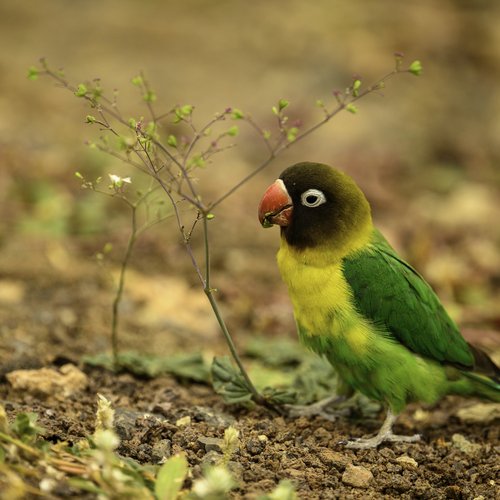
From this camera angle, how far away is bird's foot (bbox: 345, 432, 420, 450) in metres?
3.84

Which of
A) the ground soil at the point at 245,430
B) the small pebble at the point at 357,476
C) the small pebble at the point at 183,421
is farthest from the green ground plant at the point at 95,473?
the small pebble at the point at 183,421

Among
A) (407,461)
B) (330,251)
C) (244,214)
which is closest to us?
(407,461)

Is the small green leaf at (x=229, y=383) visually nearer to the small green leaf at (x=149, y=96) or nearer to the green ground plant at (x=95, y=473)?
the green ground plant at (x=95, y=473)

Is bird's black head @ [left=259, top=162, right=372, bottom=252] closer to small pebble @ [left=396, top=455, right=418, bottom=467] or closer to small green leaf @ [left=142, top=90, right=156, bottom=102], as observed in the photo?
small green leaf @ [left=142, top=90, right=156, bottom=102]

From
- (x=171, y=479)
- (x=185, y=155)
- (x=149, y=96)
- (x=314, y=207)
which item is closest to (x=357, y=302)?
(x=314, y=207)

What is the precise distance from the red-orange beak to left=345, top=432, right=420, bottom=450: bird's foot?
48.2 inches

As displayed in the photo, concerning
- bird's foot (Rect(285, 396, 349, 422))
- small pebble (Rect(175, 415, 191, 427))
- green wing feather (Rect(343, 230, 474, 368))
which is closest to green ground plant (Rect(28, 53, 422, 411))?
bird's foot (Rect(285, 396, 349, 422))

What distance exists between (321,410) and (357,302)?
2.25ft

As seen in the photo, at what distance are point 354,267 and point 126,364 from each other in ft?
4.59

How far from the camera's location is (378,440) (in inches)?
155

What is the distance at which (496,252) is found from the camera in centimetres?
718

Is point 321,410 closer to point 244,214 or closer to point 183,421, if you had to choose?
point 183,421

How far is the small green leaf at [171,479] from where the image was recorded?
277cm

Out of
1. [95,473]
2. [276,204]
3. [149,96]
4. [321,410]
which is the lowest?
[95,473]
